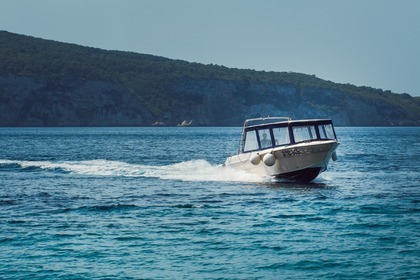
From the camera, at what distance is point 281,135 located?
38.5 meters

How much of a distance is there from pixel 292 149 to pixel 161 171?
12367mm

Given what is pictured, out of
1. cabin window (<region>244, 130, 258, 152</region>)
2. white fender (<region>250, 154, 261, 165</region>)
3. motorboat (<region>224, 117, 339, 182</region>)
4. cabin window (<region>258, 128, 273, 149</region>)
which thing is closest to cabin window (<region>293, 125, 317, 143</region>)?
motorboat (<region>224, 117, 339, 182</region>)

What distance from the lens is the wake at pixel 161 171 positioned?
134 feet

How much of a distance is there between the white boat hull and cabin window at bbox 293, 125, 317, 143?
764 millimetres

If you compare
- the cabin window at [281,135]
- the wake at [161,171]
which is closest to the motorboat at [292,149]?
the cabin window at [281,135]

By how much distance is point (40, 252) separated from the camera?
20406 mm

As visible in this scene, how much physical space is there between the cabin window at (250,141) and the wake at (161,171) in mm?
1386

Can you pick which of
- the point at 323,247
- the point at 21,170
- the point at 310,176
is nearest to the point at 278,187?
the point at 310,176

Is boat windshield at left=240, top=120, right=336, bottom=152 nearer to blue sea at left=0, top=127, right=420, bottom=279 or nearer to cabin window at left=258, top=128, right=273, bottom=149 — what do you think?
cabin window at left=258, top=128, right=273, bottom=149

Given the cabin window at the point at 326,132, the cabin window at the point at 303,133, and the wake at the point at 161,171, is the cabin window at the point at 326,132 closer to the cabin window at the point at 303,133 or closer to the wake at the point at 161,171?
the cabin window at the point at 303,133

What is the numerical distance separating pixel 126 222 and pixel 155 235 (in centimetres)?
268

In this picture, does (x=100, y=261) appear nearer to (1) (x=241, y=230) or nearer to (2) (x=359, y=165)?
(1) (x=241, y=230)

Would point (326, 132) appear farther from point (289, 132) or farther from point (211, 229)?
point (211, 229)

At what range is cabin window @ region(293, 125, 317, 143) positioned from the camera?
38031 millimetres
